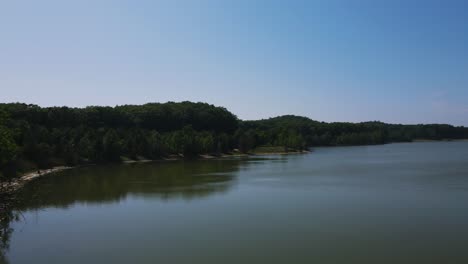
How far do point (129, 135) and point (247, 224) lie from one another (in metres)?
54.4

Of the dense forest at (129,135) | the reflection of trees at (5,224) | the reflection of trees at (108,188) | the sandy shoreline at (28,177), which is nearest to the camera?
the reflection of trees at (5,224)

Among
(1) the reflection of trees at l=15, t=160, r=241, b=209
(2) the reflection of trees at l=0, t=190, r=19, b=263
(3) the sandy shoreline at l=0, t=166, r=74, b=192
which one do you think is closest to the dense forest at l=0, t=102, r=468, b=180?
(3) the sandy shoreline at l=0, t=166, r=74, b=192

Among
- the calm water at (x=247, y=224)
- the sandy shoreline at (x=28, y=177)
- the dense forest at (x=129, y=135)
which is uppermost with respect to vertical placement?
the dense forest at (x=129, y=135)

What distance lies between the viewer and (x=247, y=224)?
20.5 m

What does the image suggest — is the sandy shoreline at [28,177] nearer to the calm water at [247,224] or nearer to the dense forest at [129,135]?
the dense forest at [129,135]

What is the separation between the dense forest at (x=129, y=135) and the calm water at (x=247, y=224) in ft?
22.7

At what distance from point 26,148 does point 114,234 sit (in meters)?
34.0

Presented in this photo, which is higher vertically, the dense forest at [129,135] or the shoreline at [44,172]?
the dense forest at [129,135]

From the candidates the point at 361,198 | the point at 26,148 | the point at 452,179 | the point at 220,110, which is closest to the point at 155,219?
the point at 361,198

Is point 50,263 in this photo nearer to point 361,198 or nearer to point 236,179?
point 361,198

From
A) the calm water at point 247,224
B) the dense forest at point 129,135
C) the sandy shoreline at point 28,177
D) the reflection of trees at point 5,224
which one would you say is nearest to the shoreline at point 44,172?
the sandy shoreline at point 28,177

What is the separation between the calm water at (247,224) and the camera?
15641mm

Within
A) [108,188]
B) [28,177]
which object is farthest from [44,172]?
[108,188]

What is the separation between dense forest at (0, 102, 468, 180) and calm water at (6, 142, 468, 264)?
22.7ft
